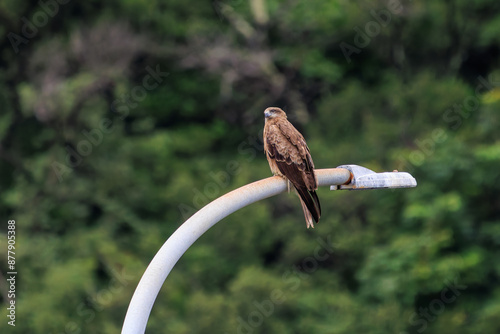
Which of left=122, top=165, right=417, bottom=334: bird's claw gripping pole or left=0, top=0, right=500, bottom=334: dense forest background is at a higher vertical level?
left=0, top=0, right=500, bottom=334: dense forest background

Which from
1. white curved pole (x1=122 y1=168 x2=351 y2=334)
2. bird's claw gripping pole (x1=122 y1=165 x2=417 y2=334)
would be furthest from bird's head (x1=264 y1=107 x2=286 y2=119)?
white curved pole (x1=122 y1=168 x2=351 y2=334)

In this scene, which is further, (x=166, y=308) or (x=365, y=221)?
(x=365, y=221)

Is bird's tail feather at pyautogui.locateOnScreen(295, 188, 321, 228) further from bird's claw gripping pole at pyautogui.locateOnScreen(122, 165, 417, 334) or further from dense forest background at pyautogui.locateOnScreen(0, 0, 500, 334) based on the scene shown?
dense forest background at pyautogui.locateOnScreen(0, 0, 500, 334)

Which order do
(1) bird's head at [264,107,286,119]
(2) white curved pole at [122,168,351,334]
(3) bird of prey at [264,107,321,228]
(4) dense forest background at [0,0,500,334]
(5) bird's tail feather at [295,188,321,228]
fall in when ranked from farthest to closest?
1. (4) dense forest background at [0,0,500,334]
2. (1) bird's head at [264,107,286,119]
3. (3) bird of prey at [264,107,321,228]
4. (5) bird's tail feather at [295,188,321,228]
5. (2) white curved pole at [122,168,351,334]

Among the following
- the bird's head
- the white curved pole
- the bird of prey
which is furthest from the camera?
the bird's head

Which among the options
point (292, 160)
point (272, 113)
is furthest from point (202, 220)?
point (272, 113)

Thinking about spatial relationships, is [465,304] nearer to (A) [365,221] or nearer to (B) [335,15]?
(A) [365,221]

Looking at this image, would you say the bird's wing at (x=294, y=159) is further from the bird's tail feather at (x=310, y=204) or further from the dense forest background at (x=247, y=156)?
the dense forest background at (x=247, y=156)

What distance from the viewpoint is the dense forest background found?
43.0 ft

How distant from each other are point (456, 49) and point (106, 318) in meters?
9.86

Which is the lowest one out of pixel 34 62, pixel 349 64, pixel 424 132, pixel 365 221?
pixel 365 221

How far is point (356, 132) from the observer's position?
16.3 meters

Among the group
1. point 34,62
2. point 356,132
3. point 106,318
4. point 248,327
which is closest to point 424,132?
point 356,132

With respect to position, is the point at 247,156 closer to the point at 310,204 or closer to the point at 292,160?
the point at 292,160
